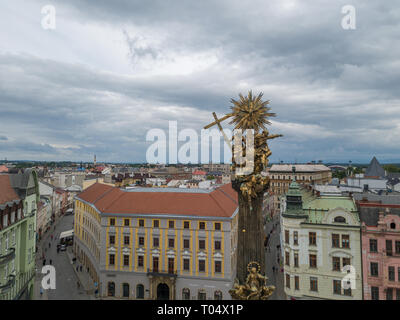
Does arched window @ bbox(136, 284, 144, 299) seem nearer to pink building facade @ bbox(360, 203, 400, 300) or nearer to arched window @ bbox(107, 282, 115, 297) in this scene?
arched window @ bbox(107, 282, 115, 297)

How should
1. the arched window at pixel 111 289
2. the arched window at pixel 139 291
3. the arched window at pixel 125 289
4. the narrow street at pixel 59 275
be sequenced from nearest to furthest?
the narrow street at pixel 59 275 → the arched window at pixel 139 291 → the arched window at pixel 125 289 → the arched window at pixel 111 289

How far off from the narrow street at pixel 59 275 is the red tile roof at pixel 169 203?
1201cm

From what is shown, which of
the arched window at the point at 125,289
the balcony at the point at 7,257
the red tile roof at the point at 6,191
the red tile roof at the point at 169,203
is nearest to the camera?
the balcony at the point at 7,257

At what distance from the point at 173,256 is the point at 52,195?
210ft

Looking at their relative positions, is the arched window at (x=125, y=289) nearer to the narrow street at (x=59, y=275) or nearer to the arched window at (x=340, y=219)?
the narrow street at (x=59, y=275)

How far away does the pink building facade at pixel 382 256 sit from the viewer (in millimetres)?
30312

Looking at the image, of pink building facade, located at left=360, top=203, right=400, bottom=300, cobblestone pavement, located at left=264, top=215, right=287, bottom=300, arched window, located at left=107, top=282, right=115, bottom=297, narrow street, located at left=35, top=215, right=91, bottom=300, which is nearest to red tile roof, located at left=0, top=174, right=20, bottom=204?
narrow street, located at left=35, top=215, right=91, bottom=300

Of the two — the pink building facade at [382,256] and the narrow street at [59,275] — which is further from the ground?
the pink building facade at [382,256]

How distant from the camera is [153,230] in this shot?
135 feet

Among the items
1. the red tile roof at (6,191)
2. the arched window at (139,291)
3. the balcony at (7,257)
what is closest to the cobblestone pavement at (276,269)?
the arched window at (139,291)

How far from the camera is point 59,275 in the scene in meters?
48.2

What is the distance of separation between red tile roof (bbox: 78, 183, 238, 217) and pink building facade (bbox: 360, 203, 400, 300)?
658 inches

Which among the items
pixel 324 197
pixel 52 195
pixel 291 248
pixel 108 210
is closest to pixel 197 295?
pixel 291 248
